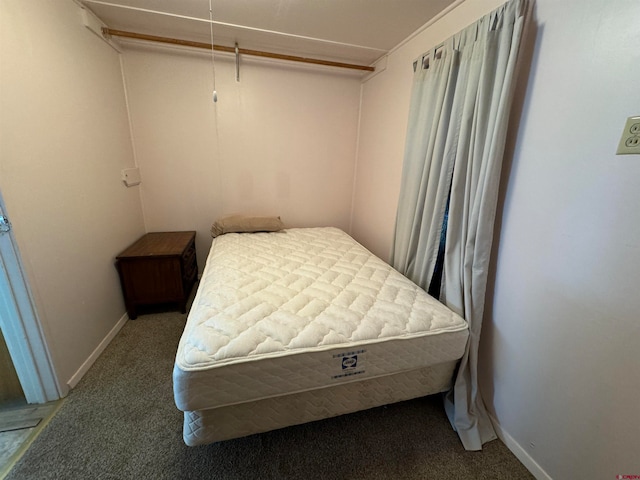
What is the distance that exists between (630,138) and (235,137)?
8.81 feet

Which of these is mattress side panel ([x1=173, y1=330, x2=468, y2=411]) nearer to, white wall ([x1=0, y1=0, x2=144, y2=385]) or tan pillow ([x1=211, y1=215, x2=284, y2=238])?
white wall ([x1=0, y1=0, x2=144, y2=385])

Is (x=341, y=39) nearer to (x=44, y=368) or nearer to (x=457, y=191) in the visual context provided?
(x=457, y=191)

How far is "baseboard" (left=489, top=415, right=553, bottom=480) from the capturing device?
111cm

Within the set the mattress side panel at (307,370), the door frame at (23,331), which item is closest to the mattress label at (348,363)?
the mattress side panel at (307,370)

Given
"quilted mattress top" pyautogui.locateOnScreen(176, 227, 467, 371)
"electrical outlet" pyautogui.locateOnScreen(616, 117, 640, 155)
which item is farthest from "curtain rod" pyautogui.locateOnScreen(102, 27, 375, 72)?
"electrical outlet" pyautogui.locateOnScreen(616, 117, 640, 155)

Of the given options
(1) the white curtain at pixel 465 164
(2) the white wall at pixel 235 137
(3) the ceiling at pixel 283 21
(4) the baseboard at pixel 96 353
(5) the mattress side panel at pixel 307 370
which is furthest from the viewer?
(2) the white wall at pixel 235 137

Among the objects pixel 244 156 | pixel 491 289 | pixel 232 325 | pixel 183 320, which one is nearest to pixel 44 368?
pixel 183 320

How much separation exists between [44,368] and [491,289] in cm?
245

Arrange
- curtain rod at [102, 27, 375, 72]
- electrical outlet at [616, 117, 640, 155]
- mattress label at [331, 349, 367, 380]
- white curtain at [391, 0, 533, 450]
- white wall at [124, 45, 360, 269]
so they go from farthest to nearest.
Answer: white wall at [124, 45, 360, 269] → curtain rod at [102, 27, 375, 72] → white curtain at [391, 0, 533, 450] → mattress label at [331, 349, 367, 380] → electrical outlet at [616, 117, 640, 155]

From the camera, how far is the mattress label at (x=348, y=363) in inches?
41.4

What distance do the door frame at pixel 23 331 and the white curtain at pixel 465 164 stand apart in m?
2.20

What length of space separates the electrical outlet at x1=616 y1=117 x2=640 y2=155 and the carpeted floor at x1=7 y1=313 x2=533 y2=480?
1.41 m

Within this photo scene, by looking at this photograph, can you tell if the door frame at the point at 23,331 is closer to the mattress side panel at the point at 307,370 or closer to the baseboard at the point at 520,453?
the mattress side panel at the point at 307,370

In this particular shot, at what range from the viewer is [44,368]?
52.3 inches
